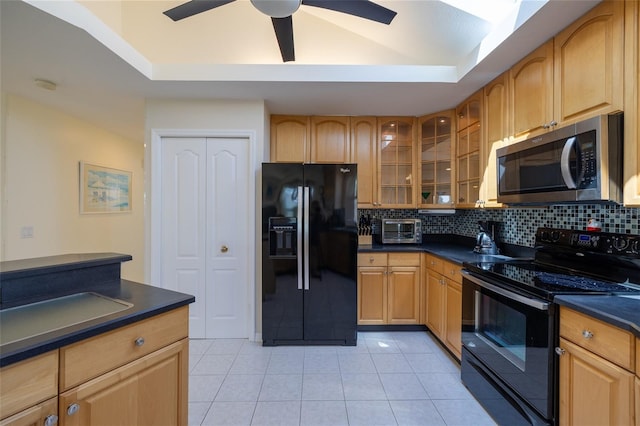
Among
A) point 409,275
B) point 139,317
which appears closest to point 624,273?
point 409,275

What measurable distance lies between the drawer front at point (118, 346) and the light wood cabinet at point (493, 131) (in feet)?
7.70

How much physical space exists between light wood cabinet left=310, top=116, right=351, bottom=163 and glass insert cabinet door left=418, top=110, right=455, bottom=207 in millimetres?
864

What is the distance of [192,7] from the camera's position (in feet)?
5.67

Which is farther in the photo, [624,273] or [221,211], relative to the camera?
[221,211]

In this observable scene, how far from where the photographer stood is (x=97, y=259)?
140 cm

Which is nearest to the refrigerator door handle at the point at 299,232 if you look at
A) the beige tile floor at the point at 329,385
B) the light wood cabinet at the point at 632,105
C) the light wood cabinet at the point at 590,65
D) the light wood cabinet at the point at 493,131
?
the beige tile floor at the point at 329,385

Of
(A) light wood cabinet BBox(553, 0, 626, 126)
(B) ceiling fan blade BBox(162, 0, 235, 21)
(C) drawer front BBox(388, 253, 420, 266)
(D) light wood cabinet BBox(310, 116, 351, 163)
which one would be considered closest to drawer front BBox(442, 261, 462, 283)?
(C) drawer front BBox(388, 253, 420, 266)

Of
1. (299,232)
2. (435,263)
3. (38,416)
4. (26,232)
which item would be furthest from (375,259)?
(26,232)

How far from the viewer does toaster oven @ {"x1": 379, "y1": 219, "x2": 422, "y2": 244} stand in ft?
Result: 10.3

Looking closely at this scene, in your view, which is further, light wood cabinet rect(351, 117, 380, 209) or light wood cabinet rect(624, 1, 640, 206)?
light wood cabinet rect(351, 117, 380, 209)

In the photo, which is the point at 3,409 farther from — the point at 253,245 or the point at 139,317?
the point at 253,245

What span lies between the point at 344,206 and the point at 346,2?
4.97 ft

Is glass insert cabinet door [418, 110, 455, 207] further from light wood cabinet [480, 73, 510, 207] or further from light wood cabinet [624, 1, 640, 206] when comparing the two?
light wood cabinet [624, 1, 640, 206]

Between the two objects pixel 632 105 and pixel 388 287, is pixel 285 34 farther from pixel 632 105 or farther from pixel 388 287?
pixel 388 287
